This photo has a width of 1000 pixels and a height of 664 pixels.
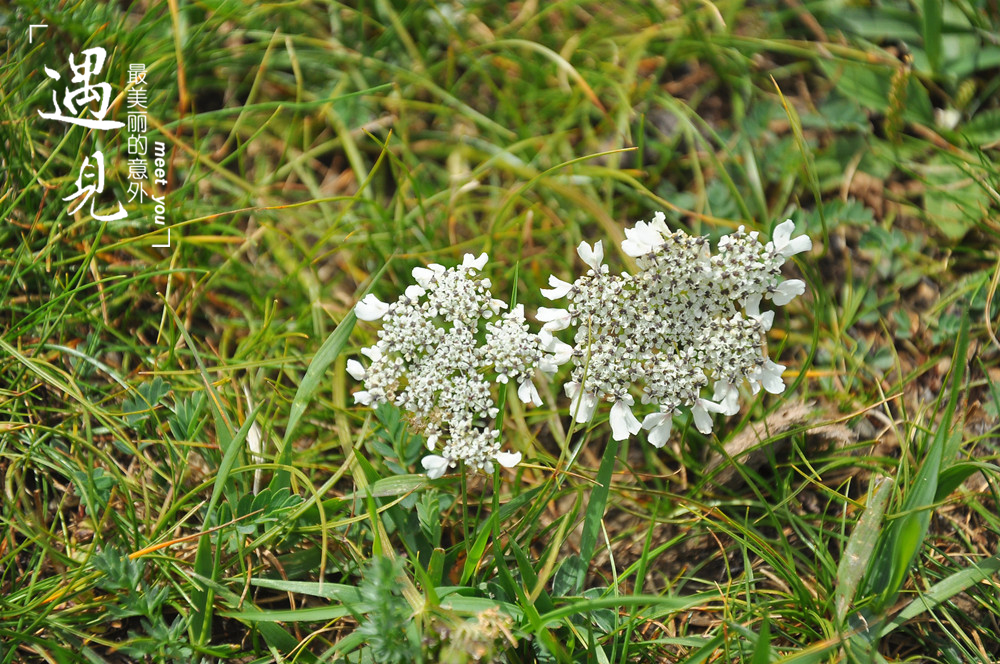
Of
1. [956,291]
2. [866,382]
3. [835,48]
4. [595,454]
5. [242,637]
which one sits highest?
[835,48]

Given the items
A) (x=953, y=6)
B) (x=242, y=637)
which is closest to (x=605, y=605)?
(x=242, y=637)

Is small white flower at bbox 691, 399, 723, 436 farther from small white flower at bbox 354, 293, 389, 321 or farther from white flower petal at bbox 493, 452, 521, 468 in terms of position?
small white flower at bbox 354, 293, 389, 321

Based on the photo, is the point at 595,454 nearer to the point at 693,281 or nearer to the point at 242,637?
the point at 693,281

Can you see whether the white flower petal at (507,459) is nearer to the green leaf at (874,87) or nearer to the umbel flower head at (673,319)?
the umbel flower head at (673,319)

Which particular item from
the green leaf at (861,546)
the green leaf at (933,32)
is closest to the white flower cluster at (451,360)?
the green leaf at (861,546)

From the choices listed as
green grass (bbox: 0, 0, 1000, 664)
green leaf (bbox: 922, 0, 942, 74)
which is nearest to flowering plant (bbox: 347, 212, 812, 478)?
green grass (bbox: 0, 0, 1000, 664)
